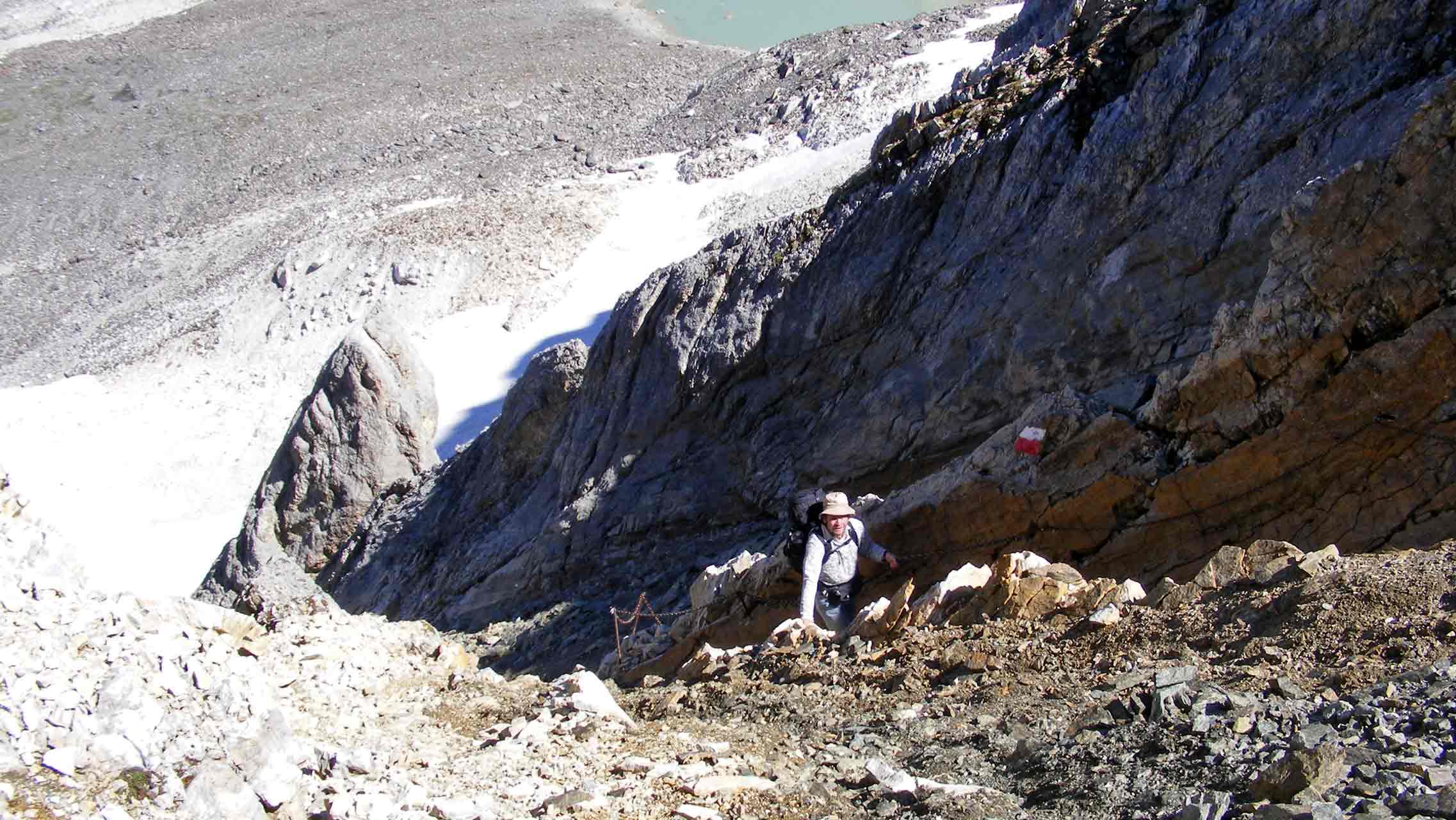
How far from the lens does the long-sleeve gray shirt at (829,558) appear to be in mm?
9961

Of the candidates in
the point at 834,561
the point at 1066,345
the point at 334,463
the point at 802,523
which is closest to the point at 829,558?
the point at 834,561

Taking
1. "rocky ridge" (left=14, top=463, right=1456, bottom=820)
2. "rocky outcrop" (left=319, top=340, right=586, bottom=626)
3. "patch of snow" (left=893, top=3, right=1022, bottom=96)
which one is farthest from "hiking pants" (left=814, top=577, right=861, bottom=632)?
"patch of snow" (left=893, top=3, right=1022, bottom=96)

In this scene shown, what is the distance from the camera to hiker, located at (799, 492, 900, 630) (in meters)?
9.95

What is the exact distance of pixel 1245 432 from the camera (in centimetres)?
946

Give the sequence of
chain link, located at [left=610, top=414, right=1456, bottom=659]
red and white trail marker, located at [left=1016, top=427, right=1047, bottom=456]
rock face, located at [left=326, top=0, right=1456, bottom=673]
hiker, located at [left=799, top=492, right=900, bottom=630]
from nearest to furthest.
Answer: chain link, located at [left=610, top=414, right=1456, bottom=659], rock face, located at [left=326, top=0, right=1456, bottom=673], hiker, located at [left=799, top=492, right=900, bottom=630], red and white trail marker, located at [left=1016, top=427, right=1047, bottom=456]

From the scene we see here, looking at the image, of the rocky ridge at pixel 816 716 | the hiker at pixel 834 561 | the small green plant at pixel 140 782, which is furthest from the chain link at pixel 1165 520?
the small green plant at pixel 140 782

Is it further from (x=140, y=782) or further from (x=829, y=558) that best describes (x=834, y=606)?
(x=140, y=782)

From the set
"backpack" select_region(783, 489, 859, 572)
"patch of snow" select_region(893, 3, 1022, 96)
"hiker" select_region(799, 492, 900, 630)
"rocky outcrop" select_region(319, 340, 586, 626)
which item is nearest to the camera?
"hiker" select_region(799, 492, 900, 630)

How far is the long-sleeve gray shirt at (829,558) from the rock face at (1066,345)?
0.54 m

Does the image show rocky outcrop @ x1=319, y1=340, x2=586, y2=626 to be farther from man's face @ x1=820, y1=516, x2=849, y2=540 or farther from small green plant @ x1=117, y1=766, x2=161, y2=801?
small green plant @ x1=117, y1=766, x2=161, y2=801

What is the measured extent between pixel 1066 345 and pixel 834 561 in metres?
4.36

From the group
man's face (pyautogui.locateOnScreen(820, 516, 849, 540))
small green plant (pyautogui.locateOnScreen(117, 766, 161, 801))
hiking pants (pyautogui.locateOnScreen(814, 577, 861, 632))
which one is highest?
small green plant (pyautogui.locateOnScreen(117, 766, 161, 801))

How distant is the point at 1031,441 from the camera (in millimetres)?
10484

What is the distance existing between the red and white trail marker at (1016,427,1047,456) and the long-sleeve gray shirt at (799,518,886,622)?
4.71ft
